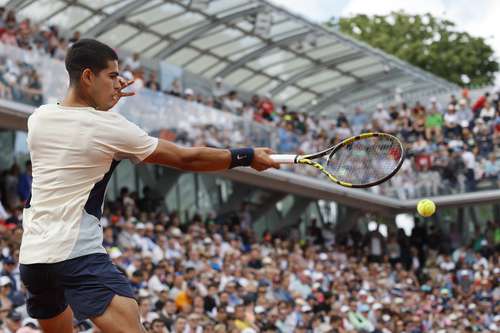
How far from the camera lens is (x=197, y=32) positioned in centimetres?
2506

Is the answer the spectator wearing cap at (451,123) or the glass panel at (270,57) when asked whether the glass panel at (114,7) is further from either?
the spectator wearing cap at (451,123)

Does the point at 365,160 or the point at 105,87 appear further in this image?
the point at 365,160

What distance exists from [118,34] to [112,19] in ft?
3.75

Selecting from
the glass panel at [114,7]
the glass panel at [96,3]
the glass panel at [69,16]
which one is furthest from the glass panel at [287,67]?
the glass panel at [69,16]

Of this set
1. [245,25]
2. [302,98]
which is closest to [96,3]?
[245,25]

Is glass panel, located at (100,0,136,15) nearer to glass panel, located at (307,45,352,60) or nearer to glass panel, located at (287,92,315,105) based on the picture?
glass panel, located at (307,45,352,60)

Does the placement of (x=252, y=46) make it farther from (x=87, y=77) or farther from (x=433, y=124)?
(x=87, y=77)

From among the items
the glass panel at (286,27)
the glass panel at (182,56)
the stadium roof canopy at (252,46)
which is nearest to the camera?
the stadium roof canopy at (252,46)

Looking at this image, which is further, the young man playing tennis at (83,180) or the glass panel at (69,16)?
the glass panel at (69,16)

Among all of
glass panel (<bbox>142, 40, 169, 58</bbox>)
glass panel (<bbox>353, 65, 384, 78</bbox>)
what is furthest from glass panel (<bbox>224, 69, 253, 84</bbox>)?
glass panel (<bbox>353, 65, 384, 78</bbox>)

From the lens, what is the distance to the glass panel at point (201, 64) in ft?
88.2

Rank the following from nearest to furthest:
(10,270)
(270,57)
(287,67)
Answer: (10,270) < (270,57) < (287,67)

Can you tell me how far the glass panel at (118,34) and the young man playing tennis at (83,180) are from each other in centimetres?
1909

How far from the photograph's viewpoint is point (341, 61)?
29234mm
